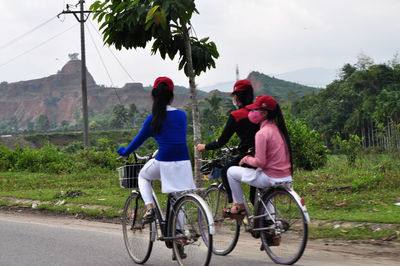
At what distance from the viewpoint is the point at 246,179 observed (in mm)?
4773

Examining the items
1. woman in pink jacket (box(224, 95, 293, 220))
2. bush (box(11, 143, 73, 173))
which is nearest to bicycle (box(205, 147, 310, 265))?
woman in pink jacket (box(224, 95, 293, 220))

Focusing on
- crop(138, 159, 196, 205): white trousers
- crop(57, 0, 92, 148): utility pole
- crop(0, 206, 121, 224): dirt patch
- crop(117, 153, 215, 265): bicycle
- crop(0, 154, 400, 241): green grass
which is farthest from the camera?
crop(57, 0, 92, 148): utility pole

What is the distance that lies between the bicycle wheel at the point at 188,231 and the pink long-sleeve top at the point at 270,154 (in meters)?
0.76

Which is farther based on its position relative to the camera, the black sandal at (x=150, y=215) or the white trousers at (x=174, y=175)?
the black sandal at (x=150, y=215)

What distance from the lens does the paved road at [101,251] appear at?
4.98 meters

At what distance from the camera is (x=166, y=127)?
4621mm

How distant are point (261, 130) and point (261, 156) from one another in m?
0.27

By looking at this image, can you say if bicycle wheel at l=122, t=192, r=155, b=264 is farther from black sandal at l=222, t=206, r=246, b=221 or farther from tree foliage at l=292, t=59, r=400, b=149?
tree foliage at l=292, t=59, r=400, b=149

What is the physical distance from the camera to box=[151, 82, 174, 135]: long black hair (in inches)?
181

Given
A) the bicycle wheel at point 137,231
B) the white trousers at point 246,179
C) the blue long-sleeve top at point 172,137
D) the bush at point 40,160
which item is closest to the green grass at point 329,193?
the white trousers at point 246,179

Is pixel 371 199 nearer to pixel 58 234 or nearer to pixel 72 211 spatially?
pixel 58 234

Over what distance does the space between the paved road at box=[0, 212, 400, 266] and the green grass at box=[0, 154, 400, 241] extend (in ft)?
1.96

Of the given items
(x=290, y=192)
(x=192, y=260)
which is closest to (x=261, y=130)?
(x=290, y=192)

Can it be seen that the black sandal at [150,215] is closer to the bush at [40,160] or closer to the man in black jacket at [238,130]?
the man in black jacket at [238,130]
